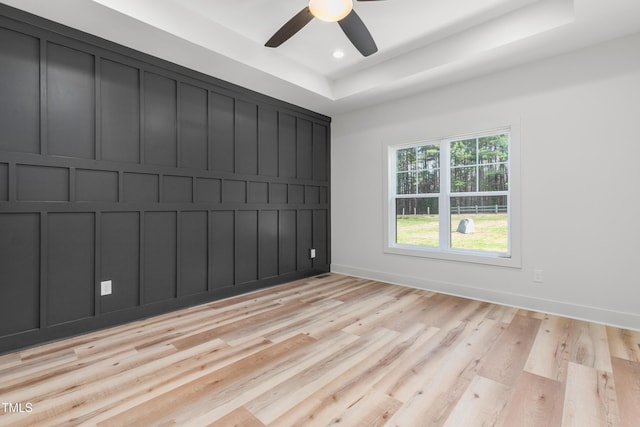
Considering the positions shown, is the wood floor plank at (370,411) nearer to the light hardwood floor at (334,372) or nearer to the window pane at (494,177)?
the light hardwood floor at (334,372)

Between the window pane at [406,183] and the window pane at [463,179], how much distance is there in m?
0.55

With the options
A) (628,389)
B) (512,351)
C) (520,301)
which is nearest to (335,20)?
(512,351)

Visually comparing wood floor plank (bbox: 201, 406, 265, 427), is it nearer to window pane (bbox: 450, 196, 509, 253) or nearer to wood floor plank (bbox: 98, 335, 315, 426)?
wood floor plank (bbox: 98, 335, 315, 426)

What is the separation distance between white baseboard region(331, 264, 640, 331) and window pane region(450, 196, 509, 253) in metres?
0.52

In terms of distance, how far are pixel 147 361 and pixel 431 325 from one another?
95.0 inches

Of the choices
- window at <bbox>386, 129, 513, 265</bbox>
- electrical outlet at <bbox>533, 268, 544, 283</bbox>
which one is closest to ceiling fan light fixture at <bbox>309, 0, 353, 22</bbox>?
window at <bbox>386, 129, 513, 265</bbox>

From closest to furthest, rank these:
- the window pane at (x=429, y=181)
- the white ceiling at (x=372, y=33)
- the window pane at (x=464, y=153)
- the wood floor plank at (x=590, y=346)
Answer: the wood floor plank at (x=590, y=346) < the white ceiling at (x=372, y=33) < the window pane at (x=464, y=153) < the window pane at (x=429, y=181)

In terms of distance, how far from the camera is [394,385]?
6.30 feet

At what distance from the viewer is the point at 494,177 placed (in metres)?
3.62

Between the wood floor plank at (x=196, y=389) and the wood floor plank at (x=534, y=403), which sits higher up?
the wood floor plank at (x=196, y=389)

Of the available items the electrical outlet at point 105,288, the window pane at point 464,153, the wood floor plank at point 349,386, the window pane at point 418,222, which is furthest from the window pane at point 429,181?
the electrical outlet at point 105,288

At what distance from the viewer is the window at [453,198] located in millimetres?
3594

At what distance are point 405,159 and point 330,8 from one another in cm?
270

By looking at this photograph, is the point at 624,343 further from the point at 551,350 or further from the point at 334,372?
the point at 334,372
